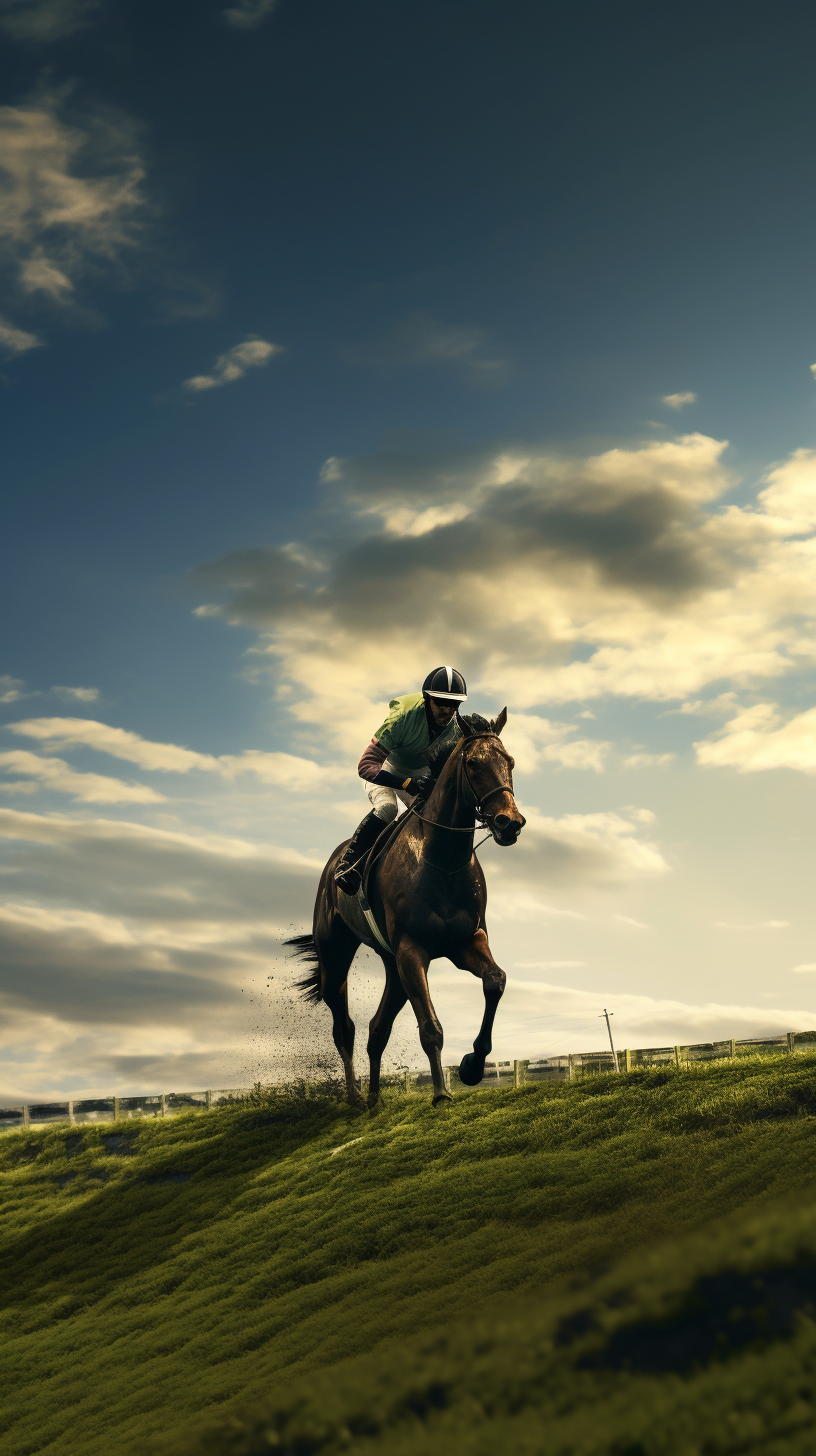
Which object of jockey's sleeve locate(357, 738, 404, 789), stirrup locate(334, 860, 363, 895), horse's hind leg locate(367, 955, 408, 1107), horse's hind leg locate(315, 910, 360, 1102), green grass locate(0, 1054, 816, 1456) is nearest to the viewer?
green grass locate(0, 1054, 816, 1456)

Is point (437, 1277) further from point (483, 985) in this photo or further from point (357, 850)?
point (357, 850)

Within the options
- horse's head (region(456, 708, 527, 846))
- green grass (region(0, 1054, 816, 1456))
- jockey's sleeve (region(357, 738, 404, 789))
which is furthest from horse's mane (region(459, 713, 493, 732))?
green grass (region(0, 1054, 816, 1456))

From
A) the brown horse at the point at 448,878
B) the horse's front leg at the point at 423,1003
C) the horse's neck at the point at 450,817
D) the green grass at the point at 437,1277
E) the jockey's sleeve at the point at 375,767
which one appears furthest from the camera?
the jockey's sleeve at the point at 375,767

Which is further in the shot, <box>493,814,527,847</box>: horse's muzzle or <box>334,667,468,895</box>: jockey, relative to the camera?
<box>334,667,468,895</box>: jockey

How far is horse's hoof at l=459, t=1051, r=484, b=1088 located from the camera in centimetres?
1150

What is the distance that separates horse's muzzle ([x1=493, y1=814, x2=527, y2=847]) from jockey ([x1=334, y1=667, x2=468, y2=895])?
8.47ft

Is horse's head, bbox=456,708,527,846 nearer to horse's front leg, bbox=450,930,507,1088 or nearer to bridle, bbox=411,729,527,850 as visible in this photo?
bridle, bbox=411,729,527,850

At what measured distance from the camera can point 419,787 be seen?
12867 millimetres

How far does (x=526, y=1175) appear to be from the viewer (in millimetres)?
10672

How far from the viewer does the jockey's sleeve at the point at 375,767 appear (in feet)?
43.5

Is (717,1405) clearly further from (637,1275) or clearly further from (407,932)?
(407,932)

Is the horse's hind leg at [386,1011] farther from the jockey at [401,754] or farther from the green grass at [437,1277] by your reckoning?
the jockey at [401,754]

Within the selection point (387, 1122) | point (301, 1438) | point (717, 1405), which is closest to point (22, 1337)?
point (387, 1122)

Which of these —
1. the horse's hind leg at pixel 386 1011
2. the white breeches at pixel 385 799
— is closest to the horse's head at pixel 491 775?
the white breeches at pixel 385 799
